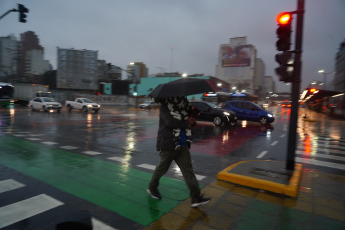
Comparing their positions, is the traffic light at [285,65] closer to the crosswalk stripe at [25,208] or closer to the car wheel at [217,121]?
the crosswalk stripe at [25,208]

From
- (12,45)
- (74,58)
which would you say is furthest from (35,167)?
(12,45)

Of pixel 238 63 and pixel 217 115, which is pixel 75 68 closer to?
pixel 217 115

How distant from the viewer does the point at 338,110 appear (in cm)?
2727

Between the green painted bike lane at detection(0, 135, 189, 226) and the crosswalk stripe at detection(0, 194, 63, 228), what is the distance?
0.43 m

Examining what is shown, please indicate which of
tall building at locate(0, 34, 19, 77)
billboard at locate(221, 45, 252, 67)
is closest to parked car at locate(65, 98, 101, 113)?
tall building at locate(0, 34, 19, 77)

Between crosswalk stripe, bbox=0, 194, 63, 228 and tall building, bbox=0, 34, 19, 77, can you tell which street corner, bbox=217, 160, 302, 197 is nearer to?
crosswalk stripe, bbox=0, 194, 63, 228

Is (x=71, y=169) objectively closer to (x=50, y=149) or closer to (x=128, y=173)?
(x=128, y=173)

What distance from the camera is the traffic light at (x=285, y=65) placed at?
15.1ft

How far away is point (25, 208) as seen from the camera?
10.6ft

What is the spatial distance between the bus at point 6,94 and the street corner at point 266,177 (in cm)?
2919

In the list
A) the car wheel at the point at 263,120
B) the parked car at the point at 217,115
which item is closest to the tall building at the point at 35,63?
the parked car at the point at 217,115

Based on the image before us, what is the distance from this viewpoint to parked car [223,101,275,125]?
15312 mm

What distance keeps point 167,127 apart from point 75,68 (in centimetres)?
6126

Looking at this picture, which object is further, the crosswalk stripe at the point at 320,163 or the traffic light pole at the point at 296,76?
the crosswalk stripe at the point at 320,163
